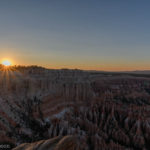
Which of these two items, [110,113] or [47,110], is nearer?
[47,110]

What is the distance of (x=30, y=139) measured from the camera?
855 cm

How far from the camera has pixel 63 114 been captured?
12.5 m

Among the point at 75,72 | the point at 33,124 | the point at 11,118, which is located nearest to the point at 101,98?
the point at 75,72

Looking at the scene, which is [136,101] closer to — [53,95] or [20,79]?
[53,95]

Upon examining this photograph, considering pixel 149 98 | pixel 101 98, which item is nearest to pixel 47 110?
pixel 101 98

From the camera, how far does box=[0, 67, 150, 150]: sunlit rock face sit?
935 centimetres

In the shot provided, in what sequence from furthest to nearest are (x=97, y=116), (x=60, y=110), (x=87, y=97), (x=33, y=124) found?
(x=87, y=97)
(x=97, y=116)
(x=60, y=110)
(x=33, y=124)

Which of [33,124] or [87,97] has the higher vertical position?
[87,97]

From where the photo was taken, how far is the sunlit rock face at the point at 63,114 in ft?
30.7

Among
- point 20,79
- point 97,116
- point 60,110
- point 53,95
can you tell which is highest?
point 20,79

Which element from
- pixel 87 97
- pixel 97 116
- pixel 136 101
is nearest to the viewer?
pixel 97 116

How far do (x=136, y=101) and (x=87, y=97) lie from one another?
8498 millimetres

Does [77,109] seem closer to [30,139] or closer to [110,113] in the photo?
[110,113]

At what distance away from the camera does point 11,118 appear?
903cm
